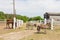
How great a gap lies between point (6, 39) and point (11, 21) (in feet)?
43.0

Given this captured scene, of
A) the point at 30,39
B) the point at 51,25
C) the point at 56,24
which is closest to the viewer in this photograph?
the point at 30,39

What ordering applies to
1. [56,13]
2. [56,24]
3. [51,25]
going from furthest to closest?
[56,13] → [56,24] → [51,25]

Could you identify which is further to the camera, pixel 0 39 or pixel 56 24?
pixel 56 24

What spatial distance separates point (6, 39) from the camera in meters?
16.2

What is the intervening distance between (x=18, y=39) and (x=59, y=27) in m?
12.8

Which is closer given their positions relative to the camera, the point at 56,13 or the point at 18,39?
the point at 18,39

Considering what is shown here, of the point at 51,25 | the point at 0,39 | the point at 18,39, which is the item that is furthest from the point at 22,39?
the point at 51,25

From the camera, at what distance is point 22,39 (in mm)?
16031

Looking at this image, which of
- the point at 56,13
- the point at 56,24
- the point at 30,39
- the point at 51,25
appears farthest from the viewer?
the point at 56,13

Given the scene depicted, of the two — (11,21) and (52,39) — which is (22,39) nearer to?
(52,39)

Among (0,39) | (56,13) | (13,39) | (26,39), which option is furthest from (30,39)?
(56,13)

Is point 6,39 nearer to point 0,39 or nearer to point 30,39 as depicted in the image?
point 0,39

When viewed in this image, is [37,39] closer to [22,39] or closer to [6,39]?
[22,39]

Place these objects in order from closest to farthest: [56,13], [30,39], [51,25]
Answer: [30,39] → [51,25] → [56,13]
